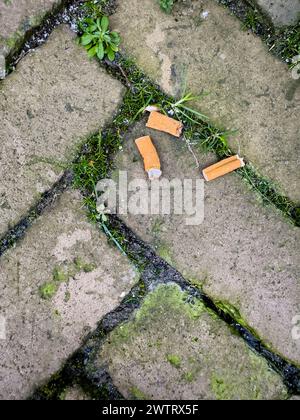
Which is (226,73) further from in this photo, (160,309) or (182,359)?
(182,359)

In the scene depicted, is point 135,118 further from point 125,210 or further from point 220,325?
point 220,325

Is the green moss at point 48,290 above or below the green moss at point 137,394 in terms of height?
above

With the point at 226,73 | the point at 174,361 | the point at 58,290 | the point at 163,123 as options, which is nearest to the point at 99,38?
the point at 163,123

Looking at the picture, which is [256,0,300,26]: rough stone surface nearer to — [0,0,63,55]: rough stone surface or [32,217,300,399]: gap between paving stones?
[0,0,63,55]: rough stone surface

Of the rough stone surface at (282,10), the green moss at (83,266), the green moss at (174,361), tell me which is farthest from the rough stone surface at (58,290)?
the rough stone surface at (282,10)

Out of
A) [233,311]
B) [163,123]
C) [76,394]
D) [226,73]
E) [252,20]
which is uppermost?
[252,20]

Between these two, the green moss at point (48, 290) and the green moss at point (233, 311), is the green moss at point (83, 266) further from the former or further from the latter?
the green moss at point (233, 311)

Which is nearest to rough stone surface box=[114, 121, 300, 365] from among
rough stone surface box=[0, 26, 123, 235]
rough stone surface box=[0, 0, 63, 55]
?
rough stone surface box=[0, 26, 123, 235]
